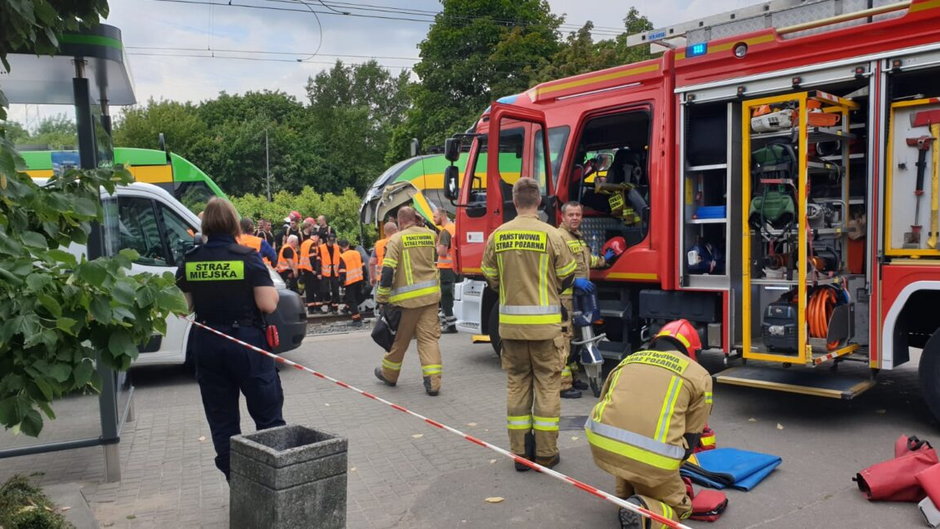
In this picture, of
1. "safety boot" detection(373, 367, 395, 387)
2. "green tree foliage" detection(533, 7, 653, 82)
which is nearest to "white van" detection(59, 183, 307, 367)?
"safety boot" detection(373, 367, 395, 387)

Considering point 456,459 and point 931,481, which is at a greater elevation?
point 931,481

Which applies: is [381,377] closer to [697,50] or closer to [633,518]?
[697,50]

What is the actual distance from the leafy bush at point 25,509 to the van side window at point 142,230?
390 cm

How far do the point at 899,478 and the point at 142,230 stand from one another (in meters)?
7.10

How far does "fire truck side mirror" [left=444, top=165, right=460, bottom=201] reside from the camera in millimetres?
8164

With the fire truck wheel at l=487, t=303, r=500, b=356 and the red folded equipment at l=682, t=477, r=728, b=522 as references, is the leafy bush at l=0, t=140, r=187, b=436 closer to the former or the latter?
the red folded equipment at l=682, t=477, r=728, b=522

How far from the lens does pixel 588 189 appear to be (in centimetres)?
840

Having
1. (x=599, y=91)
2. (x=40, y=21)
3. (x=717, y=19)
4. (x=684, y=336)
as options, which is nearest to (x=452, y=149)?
(x=599, y=91)

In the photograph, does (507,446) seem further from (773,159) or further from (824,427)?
(773,159)

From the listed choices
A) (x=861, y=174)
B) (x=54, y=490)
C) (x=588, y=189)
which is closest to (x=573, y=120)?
(x=588, y=189)

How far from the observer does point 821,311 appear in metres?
6.11

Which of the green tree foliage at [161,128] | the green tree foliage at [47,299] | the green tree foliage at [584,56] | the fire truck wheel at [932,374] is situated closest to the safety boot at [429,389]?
the fire truck wheel at [932,374]

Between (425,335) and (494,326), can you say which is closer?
(425,335)

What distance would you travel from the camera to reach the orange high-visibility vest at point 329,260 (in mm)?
14349
